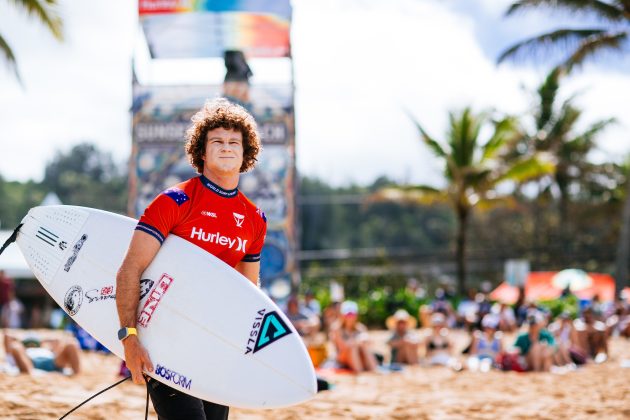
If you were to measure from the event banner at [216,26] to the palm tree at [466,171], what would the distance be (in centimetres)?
780

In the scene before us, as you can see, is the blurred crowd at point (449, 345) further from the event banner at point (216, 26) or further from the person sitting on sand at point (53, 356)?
the event banner at point (216, 26)

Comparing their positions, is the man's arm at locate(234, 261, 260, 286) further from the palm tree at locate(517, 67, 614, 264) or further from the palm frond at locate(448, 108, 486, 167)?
the palm tree at locate(517, 67, 614, 264)

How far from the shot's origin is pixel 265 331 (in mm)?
2391

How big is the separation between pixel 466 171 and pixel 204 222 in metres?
15.0

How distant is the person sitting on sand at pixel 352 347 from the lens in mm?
8172

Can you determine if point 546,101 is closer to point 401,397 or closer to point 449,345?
point 449,345

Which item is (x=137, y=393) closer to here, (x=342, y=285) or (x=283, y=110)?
(x=283, y=110)

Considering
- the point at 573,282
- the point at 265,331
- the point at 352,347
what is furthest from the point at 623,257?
the point at 265,331

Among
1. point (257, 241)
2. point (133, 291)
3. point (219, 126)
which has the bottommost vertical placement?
point (133, 291)

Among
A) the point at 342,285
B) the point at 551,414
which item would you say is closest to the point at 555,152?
the point at 342,285

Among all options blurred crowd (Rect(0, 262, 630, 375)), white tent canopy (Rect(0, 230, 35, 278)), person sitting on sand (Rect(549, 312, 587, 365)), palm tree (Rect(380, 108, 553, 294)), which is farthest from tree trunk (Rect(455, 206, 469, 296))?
white tent canopy (Rect(0, 230, 35, 278))

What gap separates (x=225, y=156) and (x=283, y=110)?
7.56 m

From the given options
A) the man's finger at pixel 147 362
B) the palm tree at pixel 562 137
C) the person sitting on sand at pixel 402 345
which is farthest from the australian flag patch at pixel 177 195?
the palm tree at pixel 562 137

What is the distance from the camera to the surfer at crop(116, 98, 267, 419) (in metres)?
2.26
